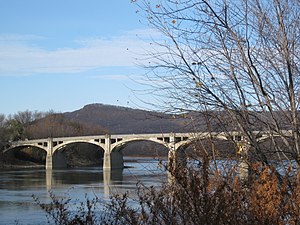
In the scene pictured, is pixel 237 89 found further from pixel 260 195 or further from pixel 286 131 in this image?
pixel 260 195

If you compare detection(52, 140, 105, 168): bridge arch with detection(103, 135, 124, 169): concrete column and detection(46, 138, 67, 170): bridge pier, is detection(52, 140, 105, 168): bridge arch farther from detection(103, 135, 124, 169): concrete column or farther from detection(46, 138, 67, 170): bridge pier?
detection(103, 135, 124, 169): concrete column

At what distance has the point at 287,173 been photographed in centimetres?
473

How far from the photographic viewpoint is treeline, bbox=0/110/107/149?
79394 millimetres

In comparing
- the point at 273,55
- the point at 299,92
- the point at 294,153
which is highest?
the point at 273,55

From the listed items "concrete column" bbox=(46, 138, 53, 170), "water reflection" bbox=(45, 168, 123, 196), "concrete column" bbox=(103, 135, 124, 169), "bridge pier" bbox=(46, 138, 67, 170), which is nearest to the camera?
"water reflection" bbox=(45, 168, 123, 196)

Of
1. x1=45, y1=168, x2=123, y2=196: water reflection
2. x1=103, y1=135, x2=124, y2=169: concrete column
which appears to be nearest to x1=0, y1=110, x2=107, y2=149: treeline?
x1=103, y1=135, x2=124, y2=169: concrete column

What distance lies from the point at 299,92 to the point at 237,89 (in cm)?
58

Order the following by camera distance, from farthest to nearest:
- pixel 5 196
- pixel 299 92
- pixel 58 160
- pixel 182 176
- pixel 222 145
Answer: pixel 58 160
pixel 5 196
pixel 222 145
pixel 299 92
pixel 182 176

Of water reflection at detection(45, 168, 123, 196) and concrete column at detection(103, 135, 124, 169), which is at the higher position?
concrete column at detection(103, 135, 124, 169)

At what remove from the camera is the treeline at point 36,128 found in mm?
79394

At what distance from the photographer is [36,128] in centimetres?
8912

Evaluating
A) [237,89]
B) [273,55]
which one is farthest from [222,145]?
[273,55]

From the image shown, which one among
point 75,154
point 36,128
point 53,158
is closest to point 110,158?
point 53,158

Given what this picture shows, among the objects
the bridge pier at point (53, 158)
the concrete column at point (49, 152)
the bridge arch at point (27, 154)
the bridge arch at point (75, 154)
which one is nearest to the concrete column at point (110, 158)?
the bridge arch at point (75, 154)
